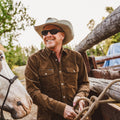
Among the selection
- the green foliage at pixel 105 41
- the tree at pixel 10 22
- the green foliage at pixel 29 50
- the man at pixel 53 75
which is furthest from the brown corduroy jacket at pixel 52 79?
the green foliage at pixel 29 50

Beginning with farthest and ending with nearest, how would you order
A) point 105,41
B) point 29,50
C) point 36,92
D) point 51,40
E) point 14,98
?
1. point 29,50
2. point 105,41
3. point 51,40
4. point 36,92
5. point 14,98

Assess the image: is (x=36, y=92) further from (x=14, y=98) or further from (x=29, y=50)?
(x=29, y=50)

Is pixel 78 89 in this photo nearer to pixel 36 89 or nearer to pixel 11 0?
pixel 36 89

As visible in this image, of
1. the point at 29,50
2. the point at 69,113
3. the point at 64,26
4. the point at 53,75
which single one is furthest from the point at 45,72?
the point at 29,50

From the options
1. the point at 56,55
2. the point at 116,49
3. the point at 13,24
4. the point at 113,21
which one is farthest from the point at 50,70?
the point at 13,24

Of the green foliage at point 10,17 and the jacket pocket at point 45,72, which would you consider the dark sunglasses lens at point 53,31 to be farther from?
the green foliage at point 10,17

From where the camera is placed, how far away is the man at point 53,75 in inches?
61.3

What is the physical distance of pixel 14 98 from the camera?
4.18 ft

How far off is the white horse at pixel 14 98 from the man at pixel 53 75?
22 centimetres

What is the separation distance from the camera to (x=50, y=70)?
1651 mm

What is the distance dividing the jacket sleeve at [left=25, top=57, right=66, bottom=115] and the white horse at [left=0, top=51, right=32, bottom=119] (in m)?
0.20

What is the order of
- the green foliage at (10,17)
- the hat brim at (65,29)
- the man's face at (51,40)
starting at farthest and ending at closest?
the green foliage at (10,17) < the hat brim at (65,29) < the man's face at (51,40)

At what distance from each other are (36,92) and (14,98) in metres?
0.29

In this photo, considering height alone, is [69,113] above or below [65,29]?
below
